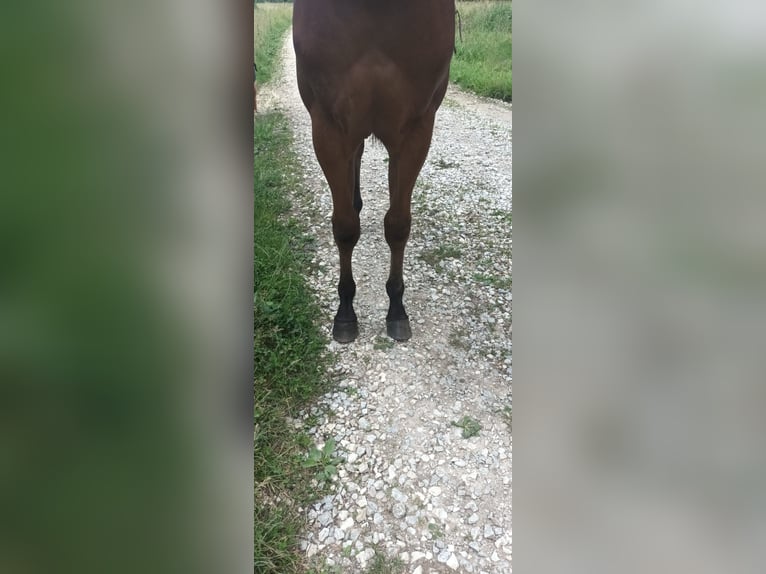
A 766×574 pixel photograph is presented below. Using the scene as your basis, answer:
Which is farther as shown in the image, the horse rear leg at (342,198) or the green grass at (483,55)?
the green grass at (483,55)

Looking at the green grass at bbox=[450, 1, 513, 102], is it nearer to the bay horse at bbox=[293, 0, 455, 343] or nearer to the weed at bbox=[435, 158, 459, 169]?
the weed at bbox=[435, 158, 459, 169]

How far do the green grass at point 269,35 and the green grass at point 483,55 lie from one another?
3.96m

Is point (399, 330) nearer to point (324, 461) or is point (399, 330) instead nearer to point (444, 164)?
point (324, 461)

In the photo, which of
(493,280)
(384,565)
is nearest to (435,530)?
(384,565)

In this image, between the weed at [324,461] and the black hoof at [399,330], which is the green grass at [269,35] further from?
the weed at [324,461]

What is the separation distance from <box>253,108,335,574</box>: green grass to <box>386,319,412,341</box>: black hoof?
0.41 meters

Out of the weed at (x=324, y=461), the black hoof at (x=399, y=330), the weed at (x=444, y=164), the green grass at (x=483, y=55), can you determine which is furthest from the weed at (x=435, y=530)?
the green grass at (x=483, y=55)

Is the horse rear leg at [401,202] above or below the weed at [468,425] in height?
above

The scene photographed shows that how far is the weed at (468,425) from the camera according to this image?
219 centimetres

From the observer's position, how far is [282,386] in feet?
7.76

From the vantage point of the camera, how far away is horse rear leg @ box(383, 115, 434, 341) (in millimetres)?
2352

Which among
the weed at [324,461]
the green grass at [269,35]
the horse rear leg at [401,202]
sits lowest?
the green grass at [269,35]

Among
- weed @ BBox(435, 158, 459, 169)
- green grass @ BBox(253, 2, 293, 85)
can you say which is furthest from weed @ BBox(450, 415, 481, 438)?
green grass @ BBox(253, 2, 293, 85)

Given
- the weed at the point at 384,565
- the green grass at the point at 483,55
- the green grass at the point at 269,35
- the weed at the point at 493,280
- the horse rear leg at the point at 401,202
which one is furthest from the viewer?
the green grass at the point at 269,35
